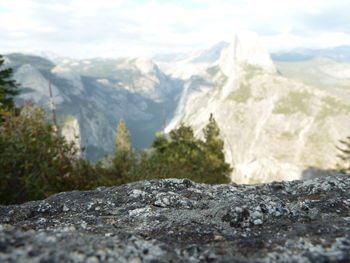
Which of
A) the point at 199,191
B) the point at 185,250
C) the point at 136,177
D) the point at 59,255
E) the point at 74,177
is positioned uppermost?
the point at 59,255

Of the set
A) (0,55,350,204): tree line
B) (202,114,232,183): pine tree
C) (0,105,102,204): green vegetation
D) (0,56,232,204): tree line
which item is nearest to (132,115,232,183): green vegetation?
(202,114,232,183): pine tree

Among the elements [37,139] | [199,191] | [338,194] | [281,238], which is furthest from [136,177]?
[281,238]

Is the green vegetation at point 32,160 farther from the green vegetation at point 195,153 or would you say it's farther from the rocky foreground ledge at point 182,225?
the green vegetation at point 195,153

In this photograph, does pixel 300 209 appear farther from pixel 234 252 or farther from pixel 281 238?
pixel 234 252

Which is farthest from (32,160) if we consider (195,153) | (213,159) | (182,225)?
(213,159)

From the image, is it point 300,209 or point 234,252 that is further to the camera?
point 300,209

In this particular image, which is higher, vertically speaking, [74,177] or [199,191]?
[199,191]

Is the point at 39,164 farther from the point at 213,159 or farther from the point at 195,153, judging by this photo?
the point at 213,159

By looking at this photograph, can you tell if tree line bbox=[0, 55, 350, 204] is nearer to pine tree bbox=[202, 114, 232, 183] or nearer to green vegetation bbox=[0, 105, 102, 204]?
green vegetation bbox=[0, 105, 102, 204]

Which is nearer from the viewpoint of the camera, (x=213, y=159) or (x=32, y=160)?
(x=32, y=160)
